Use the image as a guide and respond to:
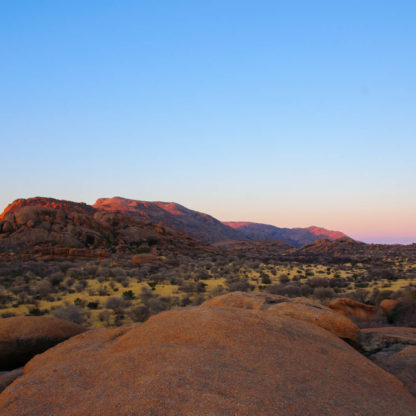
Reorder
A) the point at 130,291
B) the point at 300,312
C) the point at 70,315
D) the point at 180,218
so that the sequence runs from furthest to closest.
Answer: the point at 180,218 → the point at 130,291 → the point at 70,315 → the point at 300,312

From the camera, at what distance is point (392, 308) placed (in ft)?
37.9

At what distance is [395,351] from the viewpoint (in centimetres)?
609

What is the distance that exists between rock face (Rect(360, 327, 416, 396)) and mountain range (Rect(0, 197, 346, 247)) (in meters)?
68.5

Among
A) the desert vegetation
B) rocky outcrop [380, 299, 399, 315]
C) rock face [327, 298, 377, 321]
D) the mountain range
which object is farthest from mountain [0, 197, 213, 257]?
rocky outcrop [380, 299, 399, 315]

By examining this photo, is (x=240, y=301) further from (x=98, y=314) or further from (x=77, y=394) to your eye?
(x=98, y=314)

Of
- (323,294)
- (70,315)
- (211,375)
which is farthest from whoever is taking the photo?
(323,294)

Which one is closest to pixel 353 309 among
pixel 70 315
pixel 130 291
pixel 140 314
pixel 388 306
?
pixel 388 306

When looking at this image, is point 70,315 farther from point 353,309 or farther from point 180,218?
point 180,218

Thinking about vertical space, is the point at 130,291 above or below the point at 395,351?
below

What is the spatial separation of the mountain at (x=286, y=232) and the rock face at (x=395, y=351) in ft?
465

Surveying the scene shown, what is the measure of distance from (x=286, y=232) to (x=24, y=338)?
551 ft

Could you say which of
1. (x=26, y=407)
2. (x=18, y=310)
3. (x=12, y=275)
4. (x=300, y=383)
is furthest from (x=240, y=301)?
(x=12, y=275)

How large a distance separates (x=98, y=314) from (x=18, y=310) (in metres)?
3.85

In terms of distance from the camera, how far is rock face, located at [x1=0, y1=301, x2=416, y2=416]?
2912 mm
